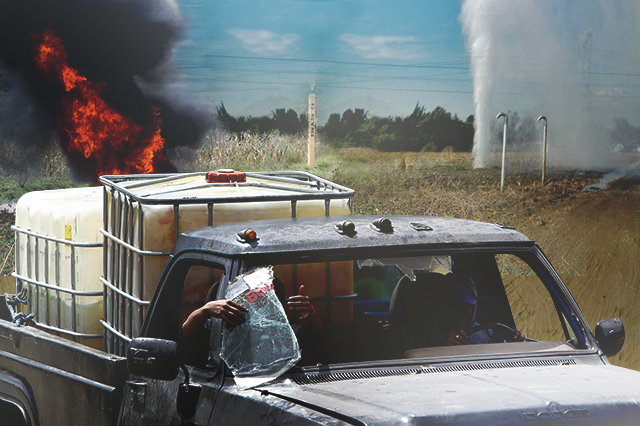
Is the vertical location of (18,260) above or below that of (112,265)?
below

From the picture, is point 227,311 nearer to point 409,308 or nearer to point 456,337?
point 409,308

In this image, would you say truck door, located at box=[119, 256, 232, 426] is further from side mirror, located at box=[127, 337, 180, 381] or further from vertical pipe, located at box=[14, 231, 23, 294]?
vertical pipe, located at box=[14, 231, 23, 294]

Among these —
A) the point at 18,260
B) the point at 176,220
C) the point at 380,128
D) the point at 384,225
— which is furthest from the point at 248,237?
the point at 380,128

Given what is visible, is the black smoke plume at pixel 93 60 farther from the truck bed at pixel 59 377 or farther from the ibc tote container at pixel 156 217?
the truck bed at pixel 59 377

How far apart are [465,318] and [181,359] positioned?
129 cm

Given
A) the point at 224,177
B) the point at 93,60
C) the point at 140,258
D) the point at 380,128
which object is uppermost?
the point at 93,60

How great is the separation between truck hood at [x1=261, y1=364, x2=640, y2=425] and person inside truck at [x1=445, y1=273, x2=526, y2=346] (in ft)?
2.00

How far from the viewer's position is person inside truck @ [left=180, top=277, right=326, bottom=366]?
2.82 metres

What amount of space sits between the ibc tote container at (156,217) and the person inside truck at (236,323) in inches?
39.2

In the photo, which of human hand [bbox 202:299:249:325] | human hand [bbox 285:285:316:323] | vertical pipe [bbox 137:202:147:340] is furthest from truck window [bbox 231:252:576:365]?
vertical pipe [bbox 137:202:147:340]

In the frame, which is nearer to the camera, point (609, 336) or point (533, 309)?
point (609, 336)

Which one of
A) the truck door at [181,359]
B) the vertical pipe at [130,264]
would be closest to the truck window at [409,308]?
the truck door at [181,359]

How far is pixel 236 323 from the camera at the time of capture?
2.81 metres

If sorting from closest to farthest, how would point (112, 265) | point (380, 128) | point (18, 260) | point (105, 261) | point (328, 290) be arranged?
point (328, 290) < point (112, 265) < point (105, 261) < point (18, 260) < point (380, 128)
